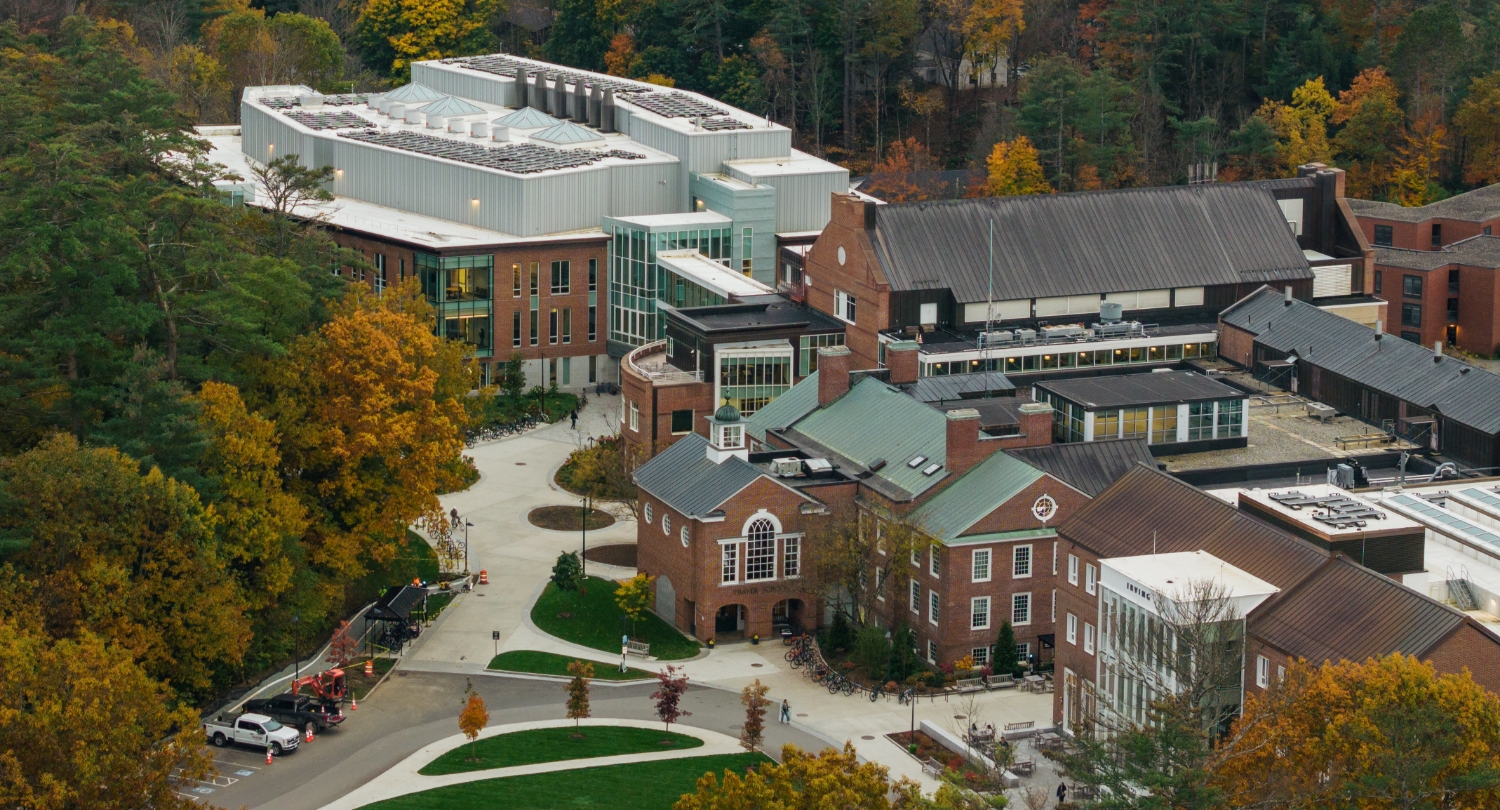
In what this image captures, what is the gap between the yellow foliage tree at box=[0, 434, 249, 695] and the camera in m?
93.4

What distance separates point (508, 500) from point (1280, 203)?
45.8 meters

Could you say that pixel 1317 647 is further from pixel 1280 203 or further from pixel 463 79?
pixel 463 79

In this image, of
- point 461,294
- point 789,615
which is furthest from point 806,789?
point 461,294

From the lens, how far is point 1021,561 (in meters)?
105

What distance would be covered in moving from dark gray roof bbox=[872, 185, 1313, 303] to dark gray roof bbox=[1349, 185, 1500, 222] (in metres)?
30.0

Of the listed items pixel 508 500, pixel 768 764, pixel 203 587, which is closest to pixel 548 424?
pixel 508 500

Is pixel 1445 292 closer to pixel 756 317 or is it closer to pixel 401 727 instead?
pixel 756 317

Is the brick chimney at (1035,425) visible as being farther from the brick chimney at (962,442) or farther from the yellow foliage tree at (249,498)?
the yellow foliage tree at (249,498)

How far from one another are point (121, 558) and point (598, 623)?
943 inches

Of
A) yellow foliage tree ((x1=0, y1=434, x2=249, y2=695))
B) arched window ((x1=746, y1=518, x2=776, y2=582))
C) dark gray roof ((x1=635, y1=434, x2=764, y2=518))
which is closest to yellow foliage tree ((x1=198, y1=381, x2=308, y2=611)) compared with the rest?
yellow foliage tree ((x1=0, y1=434, x2=249, y2=695))

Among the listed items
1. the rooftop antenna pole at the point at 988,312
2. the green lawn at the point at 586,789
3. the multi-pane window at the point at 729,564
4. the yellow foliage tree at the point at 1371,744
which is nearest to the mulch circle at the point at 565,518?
the multi-pane window at the point at 729,564

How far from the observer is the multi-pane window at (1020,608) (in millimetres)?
105500

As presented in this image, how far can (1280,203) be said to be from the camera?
138 m

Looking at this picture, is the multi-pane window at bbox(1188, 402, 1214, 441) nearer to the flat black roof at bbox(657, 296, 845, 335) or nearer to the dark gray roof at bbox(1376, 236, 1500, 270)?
the flat black roof at bbox(657, 296, 845, 335)
